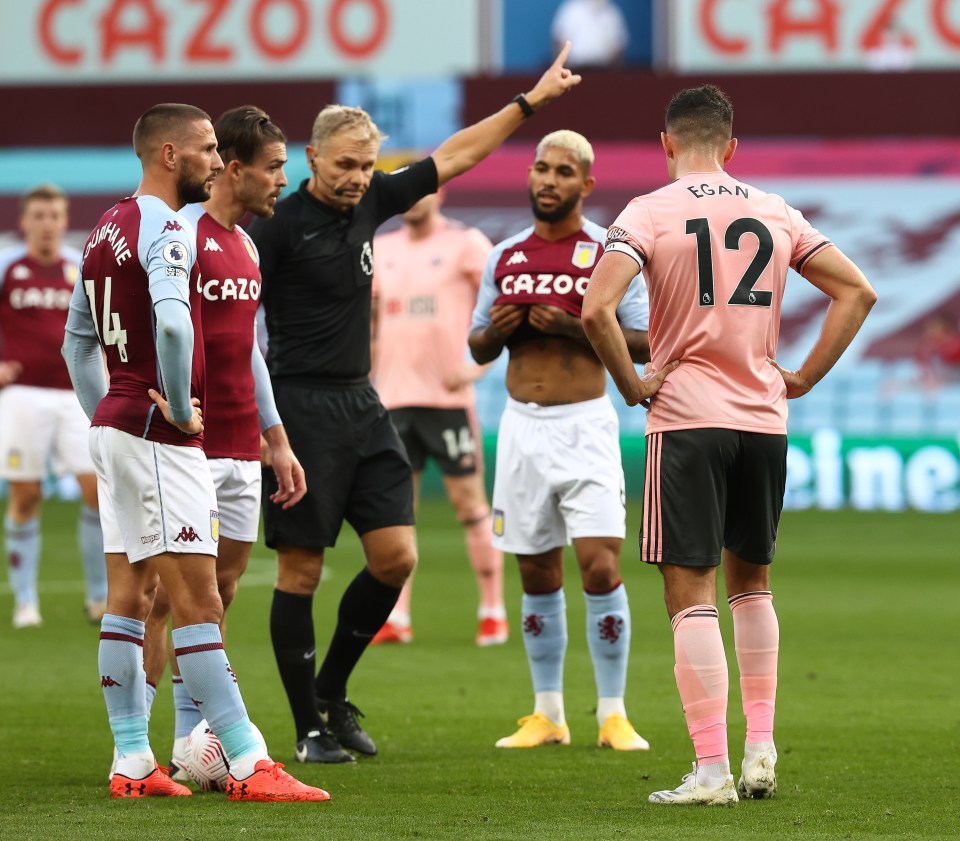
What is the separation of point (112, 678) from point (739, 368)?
7.23 ft

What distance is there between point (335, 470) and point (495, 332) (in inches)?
39.4

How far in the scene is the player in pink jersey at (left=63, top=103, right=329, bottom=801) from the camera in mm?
5398

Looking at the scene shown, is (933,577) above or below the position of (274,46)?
below

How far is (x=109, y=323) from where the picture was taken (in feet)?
17.9

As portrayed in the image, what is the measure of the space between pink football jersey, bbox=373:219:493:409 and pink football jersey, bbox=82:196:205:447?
4827mm

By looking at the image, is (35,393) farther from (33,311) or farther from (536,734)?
(536,734)

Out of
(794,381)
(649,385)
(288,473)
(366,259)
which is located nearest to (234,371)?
(288,473)

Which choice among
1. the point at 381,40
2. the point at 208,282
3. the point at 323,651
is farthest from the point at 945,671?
the point at 381,40

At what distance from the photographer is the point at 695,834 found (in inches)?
193

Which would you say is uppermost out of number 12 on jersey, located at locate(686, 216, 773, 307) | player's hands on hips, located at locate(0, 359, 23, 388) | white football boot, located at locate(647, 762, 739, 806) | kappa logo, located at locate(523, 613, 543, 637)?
number 12 on jersey, located at locate(686, 216, 773, 307)

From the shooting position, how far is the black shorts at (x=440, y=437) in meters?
10.3

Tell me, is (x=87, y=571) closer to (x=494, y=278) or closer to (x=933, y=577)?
(x=494, y=278)

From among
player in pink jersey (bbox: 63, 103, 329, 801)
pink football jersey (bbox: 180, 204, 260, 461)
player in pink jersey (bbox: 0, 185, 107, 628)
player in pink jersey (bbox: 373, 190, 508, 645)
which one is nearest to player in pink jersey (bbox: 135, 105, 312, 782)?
pink football jersey (bbox: 180, 204, 260, 461)

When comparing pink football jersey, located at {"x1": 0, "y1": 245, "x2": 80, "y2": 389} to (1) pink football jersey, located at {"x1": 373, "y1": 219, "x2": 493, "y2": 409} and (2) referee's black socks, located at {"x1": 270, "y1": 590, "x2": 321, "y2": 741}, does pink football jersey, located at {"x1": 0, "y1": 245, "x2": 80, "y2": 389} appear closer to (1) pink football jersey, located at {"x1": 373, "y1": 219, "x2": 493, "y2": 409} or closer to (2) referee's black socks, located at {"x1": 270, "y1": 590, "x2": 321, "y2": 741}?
(1) pink football jersey, located at {"x1": 373, "y1": 219, "x2": 493, "y2": 409}
